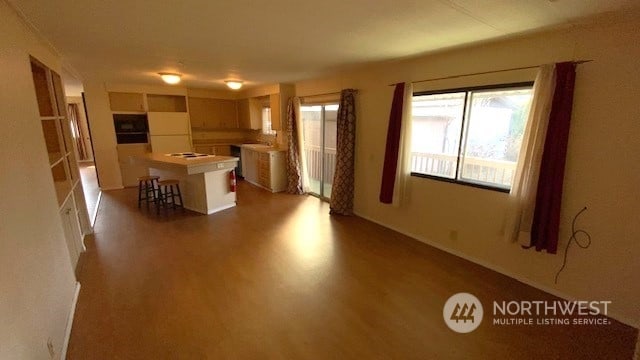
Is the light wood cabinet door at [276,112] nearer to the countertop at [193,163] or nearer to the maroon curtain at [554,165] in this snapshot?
the countertop at [193,163]

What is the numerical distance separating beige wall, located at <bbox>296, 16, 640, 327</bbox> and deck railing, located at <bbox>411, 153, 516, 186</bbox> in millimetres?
183

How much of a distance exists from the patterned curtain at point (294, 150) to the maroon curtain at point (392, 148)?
237 centimetres

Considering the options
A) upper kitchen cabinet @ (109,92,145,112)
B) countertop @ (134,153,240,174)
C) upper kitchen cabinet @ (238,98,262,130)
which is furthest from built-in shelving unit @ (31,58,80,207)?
upper kitchen cabinet @ (238,98,262,130)

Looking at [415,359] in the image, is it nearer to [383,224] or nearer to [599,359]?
[599,359]

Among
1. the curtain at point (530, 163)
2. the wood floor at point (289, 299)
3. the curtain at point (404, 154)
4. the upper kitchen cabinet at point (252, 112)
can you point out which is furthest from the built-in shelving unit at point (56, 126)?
the curtain at point (530, 163)

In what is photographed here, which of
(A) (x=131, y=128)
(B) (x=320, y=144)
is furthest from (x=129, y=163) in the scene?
(B) (x=320, y=144)

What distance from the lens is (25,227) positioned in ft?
5.16

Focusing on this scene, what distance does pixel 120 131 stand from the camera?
19.8 ft

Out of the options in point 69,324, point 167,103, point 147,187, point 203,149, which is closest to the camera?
point 69,324

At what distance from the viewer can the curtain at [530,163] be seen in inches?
88.7

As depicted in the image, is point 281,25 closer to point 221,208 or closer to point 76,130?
point 221,208

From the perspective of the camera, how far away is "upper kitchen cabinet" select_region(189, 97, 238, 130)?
23.1ft

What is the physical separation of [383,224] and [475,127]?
1.91 meters

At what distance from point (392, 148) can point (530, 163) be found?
5.16ft
